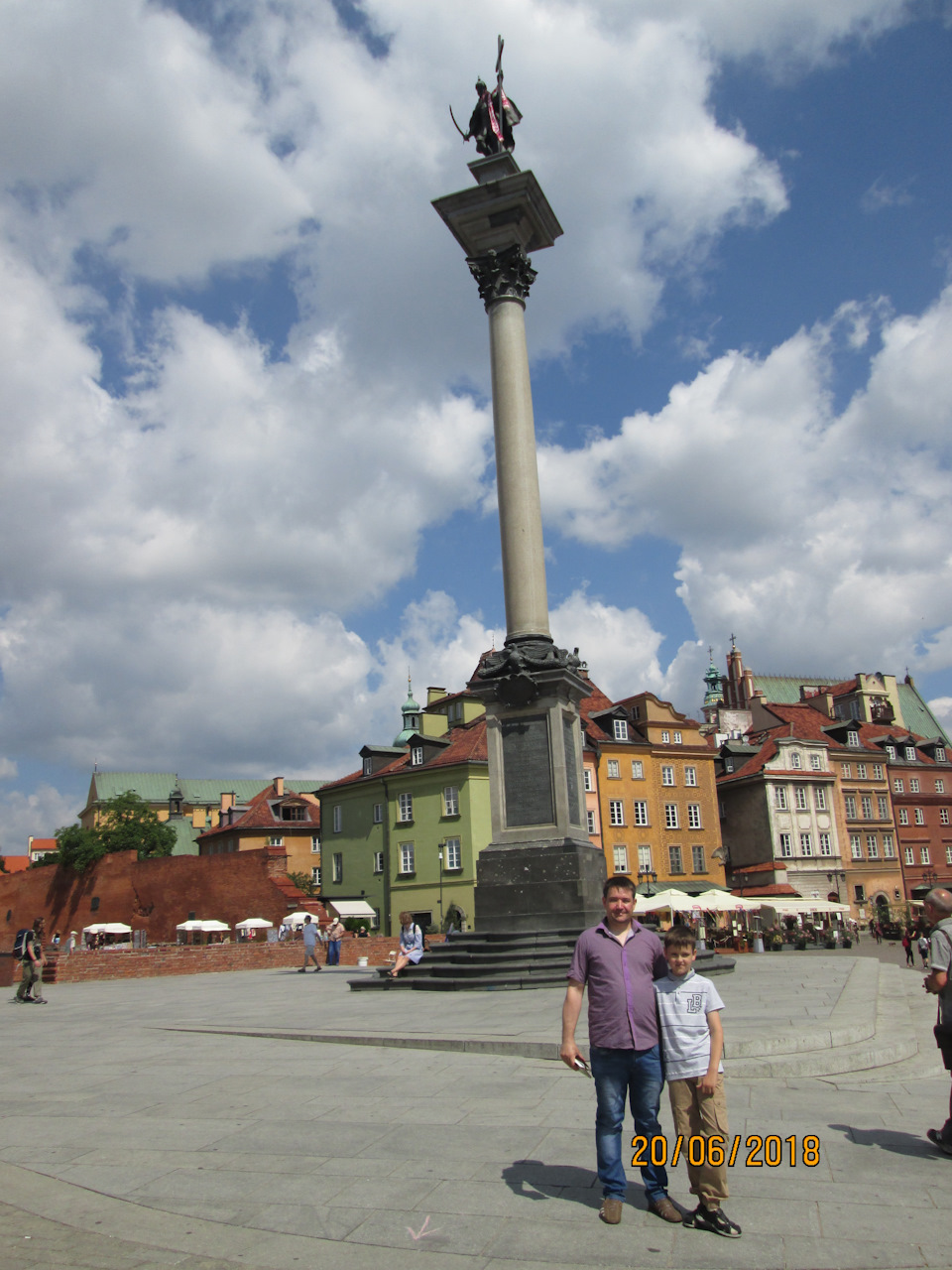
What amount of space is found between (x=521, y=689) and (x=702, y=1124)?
13.4 m

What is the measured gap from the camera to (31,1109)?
8273mm

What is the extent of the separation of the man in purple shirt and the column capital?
18.0 m

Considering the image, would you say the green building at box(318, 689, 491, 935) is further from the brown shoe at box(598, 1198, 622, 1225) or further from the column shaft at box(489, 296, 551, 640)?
the brown shoe at box(598, 1198, 622, 1225)

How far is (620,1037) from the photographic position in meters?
5.10

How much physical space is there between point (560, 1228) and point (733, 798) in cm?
5869

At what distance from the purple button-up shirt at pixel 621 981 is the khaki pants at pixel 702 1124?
29 centimetres

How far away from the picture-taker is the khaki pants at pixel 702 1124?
4.77 m

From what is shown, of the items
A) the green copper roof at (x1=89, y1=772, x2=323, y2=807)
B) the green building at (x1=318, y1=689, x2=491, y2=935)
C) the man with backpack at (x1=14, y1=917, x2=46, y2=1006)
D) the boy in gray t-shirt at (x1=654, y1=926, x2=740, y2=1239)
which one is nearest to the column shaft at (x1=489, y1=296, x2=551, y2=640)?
the man with backpack at (x1=14, y1=917, x2=46, y2=1006)

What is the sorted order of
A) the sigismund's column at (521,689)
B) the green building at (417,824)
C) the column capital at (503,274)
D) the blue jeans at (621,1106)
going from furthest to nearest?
the green building at (417,824), the column capital at (503,274), the sigismund's column at (521,689), the blue jeans at (621,1106)

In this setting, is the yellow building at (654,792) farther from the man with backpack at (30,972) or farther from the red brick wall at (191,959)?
the man with backpack at (30,972)

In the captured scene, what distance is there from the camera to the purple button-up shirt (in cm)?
511

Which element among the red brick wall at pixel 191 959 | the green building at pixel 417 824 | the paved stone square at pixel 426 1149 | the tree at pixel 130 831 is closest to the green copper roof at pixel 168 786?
the tree at pixel 130 831
